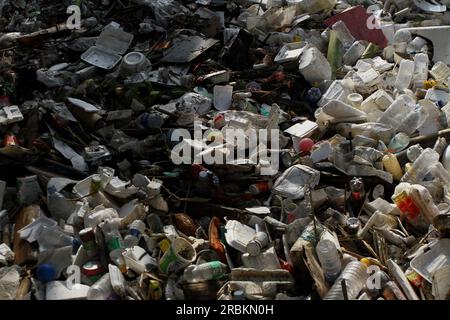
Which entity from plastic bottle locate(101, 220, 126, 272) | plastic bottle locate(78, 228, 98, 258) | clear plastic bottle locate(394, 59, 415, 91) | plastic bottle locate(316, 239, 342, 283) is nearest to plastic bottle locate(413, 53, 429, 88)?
clear plastic bottle locate(394, 59, 415, 91)

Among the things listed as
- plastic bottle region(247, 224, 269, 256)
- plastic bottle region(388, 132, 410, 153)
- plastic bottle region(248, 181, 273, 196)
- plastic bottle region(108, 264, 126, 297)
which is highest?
plastic bottle region(108, 264, 126, 297)

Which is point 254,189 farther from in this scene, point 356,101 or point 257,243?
point 356,101

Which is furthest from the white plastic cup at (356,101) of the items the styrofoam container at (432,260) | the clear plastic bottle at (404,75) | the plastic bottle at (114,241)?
the plastic bottle at (114,241)

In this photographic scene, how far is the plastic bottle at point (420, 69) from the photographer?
5.55 meters

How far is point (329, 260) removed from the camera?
3.68 m

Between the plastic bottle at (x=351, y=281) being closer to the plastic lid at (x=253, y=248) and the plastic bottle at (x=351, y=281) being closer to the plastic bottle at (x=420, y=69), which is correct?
the plastic lid at (x=253, y=248)

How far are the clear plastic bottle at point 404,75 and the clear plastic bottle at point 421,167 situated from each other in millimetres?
1162

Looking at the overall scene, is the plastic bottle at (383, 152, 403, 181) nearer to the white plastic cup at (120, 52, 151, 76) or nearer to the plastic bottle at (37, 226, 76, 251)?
the plastic bottle at (37, 226, 76, 251)

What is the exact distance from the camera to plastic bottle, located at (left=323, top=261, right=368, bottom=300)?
3480 mm

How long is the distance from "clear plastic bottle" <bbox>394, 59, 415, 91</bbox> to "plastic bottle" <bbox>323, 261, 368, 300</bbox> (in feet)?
7.66

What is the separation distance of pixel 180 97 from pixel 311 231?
201cm

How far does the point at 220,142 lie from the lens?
4703 millimetres

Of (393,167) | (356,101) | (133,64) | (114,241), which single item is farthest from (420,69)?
(114,241)

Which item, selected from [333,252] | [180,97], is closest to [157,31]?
[180,97]
